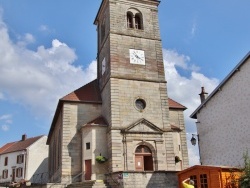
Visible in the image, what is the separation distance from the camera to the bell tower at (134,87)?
2550cm

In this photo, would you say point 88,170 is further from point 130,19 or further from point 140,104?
point 130,19

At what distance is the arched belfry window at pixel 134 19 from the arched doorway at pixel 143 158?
11.6m

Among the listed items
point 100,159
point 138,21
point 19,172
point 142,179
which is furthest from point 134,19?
point 19,172

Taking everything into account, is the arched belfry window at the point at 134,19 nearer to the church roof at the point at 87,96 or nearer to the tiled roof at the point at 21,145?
the church roof at the point at 87,96

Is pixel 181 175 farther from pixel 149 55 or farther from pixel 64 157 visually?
pixel 149 55

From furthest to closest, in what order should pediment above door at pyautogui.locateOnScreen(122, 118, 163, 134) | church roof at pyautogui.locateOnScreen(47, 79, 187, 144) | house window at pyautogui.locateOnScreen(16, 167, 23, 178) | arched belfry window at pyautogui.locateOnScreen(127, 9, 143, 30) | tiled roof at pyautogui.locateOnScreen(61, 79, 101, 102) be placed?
house window at pyautogui.locateOnScreen(16, 167, 23, 178) → arched belfry window at pyautogui.locateOnScreen(127, 9, 143, 30) → tiled roof at pyautogui.locateOnScreen(61, 79, 101, 102) → church roof at pyautogui.locateOnScreen(47, 79, 187, 144) → pediment above door at pyautogui.locateOnScreen(122, 118, 163, 134)

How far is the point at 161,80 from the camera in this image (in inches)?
1138

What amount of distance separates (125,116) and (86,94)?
5.31 m

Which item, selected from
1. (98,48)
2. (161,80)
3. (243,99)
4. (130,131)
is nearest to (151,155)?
(130,131)

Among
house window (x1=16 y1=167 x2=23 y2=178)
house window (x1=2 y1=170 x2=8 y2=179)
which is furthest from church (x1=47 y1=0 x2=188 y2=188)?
house window (x1=2 y1=170 x2=8 y2=179)

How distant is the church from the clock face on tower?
0.07 metres

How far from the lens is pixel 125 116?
2647cm

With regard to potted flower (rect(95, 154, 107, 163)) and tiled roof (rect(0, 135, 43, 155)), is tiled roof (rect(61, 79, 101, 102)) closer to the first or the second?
potted flower (rect(95, 154, 107, 163))

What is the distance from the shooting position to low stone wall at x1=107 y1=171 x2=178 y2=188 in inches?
849
